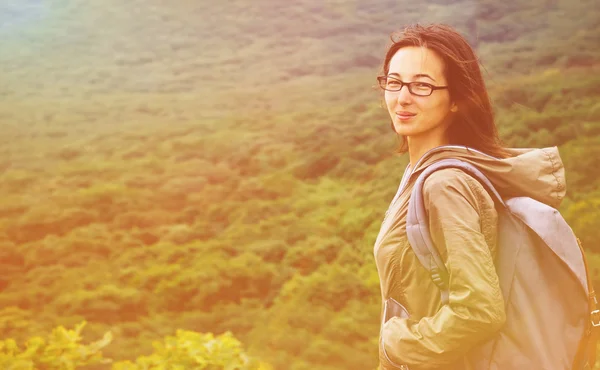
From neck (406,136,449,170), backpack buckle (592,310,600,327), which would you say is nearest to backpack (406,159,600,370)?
backpack buckle (592,310,600,327)

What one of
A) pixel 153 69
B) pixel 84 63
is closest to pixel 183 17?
pixel 153 69

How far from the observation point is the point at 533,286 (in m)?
1.19

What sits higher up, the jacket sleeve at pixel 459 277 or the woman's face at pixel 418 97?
the woman's face at pixel 418 97

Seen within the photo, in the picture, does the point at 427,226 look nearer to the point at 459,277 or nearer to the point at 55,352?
the point at 459,277

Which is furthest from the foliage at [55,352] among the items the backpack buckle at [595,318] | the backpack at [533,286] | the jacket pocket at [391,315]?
the backpack buckle at [595,318]

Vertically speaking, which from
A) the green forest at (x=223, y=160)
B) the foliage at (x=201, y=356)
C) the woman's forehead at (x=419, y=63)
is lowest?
the foliage at (x=201, y=356)

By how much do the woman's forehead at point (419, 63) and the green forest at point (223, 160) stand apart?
2.26 metres

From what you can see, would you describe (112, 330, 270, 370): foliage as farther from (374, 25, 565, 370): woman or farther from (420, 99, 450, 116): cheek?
(420, 99, 450, 116): cheek

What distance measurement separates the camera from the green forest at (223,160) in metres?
3.89

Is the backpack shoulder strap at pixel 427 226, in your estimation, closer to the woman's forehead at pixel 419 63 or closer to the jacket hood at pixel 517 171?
the jacket hood at pixel 517 171

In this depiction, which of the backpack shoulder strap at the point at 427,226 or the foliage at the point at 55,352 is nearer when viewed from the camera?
the backpack shoulder strap at the point at 427,226

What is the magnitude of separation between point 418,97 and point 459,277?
0.45 meters

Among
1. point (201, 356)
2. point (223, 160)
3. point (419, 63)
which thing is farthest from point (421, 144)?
point (223, 160)

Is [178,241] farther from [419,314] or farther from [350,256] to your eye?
[419,314]
